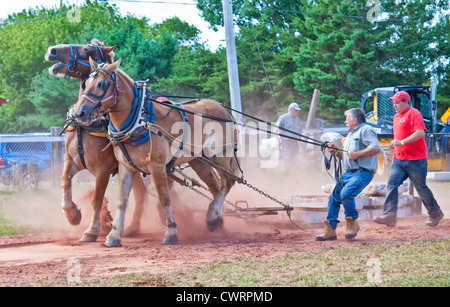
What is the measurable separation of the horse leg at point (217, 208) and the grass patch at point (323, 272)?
8.02 feet

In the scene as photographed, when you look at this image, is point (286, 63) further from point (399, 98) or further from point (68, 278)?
point (68, 278)

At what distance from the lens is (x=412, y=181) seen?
9.61 metres

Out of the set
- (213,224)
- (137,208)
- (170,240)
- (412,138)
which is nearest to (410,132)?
(412,138)

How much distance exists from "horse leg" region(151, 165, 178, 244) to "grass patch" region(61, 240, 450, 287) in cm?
178

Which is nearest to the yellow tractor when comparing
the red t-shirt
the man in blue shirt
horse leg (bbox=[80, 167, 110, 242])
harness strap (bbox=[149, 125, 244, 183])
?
the red t-shirt

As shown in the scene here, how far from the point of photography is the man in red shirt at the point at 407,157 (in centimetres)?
940

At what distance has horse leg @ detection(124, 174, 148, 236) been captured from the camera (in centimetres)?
974

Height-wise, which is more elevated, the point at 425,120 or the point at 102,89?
the point at 425,120

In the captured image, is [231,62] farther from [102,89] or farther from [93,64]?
[102,89]

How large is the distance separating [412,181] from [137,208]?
4375mm

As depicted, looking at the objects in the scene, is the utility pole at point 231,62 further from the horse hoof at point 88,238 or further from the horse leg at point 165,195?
the horse hoof at point 88,238

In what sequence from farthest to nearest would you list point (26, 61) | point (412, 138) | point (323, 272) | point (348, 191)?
point (26, 61) → point (412, 138) → point (348, 191) → point (323, 272)

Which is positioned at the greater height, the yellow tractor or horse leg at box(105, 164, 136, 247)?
the yellow tractor

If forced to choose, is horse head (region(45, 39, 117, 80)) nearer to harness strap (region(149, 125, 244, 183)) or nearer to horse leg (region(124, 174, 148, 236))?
harness strap (region(149, 125, 244, 183))
